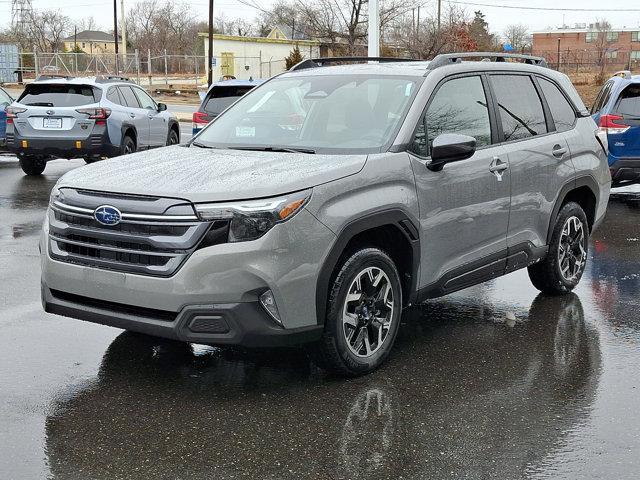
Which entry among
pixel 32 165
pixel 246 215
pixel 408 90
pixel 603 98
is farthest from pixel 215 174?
pixel 32 165

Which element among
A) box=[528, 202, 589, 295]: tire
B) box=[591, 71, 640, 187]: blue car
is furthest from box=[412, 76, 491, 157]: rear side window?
box=[591, 71, 640, 187]: blue car

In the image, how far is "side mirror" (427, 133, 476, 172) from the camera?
5387 millimetres

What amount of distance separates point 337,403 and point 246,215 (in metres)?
1.16

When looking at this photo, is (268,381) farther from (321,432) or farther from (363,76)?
(363,76)

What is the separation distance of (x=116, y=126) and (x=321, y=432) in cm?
1224

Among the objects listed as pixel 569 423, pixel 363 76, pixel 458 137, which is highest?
pixel 363 76

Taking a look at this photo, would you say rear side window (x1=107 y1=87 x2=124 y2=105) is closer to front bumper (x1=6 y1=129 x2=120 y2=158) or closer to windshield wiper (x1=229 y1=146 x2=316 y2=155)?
front bumper (x1=6 y1=129 x2=120 y2=158)

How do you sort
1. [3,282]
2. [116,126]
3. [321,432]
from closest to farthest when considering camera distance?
[321,432] < [3,282] < [116,126]

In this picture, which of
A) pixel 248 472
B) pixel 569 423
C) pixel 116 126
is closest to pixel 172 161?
pixel 248 472

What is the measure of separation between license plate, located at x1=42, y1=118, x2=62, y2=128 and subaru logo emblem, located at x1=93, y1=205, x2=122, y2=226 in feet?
36.1

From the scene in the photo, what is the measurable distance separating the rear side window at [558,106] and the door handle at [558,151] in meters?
0.20

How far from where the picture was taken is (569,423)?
458 cm

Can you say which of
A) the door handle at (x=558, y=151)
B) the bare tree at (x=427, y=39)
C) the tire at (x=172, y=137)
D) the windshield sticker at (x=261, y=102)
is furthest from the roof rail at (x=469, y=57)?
the bare tree at (x=427, y=39)

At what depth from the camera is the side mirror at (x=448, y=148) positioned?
5.39 metres
